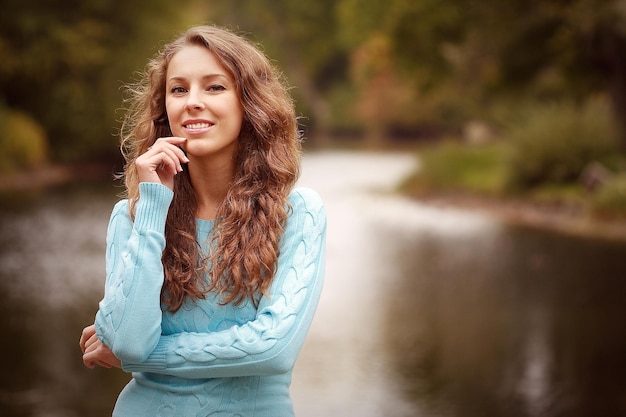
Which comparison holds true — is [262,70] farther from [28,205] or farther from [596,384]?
[28,205]

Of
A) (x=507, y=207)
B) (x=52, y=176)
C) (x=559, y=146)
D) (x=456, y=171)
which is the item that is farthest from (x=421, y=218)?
(x=52, y=176)

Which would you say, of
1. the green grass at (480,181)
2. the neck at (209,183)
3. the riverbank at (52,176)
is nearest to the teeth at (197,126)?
the neck at (209,183)

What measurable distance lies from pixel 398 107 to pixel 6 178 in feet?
101

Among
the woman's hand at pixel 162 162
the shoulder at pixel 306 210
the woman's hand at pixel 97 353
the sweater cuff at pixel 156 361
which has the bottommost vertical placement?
the woman's hand at pixel 97 353

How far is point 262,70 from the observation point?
228 cm

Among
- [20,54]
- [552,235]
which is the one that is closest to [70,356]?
[552,235]

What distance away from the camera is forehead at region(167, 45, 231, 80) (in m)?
2.18

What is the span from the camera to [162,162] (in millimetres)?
2170

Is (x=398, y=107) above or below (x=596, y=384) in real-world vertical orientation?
below

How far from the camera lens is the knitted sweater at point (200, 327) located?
6.72 feet

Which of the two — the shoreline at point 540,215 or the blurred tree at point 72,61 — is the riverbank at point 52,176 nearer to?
the blurred tree at point 72,61

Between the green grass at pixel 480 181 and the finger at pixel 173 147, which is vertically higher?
the finger at pixel 173 147

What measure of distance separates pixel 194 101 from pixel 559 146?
16429 millimetres

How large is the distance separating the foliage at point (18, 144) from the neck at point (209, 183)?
882 inches
